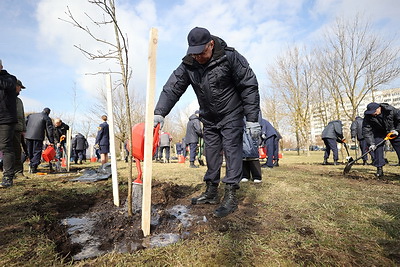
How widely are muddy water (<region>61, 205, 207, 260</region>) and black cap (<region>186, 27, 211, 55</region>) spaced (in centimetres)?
179

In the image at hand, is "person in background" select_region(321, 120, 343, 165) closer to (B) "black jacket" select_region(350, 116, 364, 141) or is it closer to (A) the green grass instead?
(B) "black jacket" select_region(350, 116, 364, 141)

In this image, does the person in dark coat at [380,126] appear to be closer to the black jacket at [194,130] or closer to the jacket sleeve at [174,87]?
the jacket sleeve at [174,87]

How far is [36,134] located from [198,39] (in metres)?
6.49

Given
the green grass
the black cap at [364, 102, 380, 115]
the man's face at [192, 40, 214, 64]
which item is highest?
the man's face at [192, 40, 214, 64]

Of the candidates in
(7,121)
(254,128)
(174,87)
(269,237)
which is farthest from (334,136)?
(7,121)

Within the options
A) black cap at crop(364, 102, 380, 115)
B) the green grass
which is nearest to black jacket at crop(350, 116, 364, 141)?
black cap at crop(364, 102, 380, 115)

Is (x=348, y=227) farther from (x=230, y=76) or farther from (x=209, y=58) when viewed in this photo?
(x=209, y=58)

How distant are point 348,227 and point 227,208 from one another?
1.16 meters

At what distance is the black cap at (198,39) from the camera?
257 centimetres

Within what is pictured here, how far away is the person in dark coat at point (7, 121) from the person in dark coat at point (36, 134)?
8.60 feet

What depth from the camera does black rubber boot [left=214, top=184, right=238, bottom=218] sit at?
103 inches

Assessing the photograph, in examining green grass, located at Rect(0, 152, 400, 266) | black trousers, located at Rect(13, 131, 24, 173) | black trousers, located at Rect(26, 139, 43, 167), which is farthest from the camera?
black trousers, located at Rect(26, 139, 43, 167)

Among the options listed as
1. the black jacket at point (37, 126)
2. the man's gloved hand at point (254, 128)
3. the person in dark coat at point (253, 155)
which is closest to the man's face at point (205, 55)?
the man's gloved hand at point (254, 128)

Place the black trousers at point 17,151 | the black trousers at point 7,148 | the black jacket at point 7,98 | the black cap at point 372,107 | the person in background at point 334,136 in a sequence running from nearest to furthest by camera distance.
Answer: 1. the black jacket at point 7,98
2. the black trousers at point 7,148
3. the black cap at point 372,107
4. the black trousers at point 17,151
5. the person in background at point 334,136
